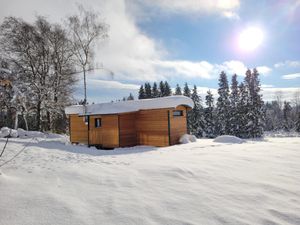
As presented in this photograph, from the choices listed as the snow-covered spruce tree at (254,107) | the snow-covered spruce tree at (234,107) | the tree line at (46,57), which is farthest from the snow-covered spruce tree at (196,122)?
the tree line at (46,57)

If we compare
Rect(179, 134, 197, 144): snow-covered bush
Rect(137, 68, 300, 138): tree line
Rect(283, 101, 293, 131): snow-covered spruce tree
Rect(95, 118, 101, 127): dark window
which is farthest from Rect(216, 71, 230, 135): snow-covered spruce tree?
Rect(95, 118, 101, 127): dark window

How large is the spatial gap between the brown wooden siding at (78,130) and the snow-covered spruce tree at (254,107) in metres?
25.1

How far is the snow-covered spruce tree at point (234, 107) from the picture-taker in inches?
1381

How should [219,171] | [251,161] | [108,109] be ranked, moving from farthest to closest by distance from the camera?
[108,109] → [251,161] → [219,171]

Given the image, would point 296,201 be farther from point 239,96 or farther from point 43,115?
point 239,96

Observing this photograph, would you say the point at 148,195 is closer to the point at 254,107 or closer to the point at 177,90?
the point at 254,107

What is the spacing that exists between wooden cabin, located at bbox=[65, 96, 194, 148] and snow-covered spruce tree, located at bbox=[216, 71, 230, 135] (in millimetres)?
23925

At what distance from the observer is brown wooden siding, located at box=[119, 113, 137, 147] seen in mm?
14414

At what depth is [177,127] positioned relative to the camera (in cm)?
1410

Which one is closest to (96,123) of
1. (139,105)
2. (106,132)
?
(106,132)

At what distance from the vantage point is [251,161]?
6492mm

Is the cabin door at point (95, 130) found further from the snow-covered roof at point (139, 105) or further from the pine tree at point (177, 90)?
the pine tree at point (177, 90)

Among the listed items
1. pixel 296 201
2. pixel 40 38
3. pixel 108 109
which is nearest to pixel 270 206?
pixel 296 201

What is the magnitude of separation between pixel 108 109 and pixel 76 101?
9.04 metres
